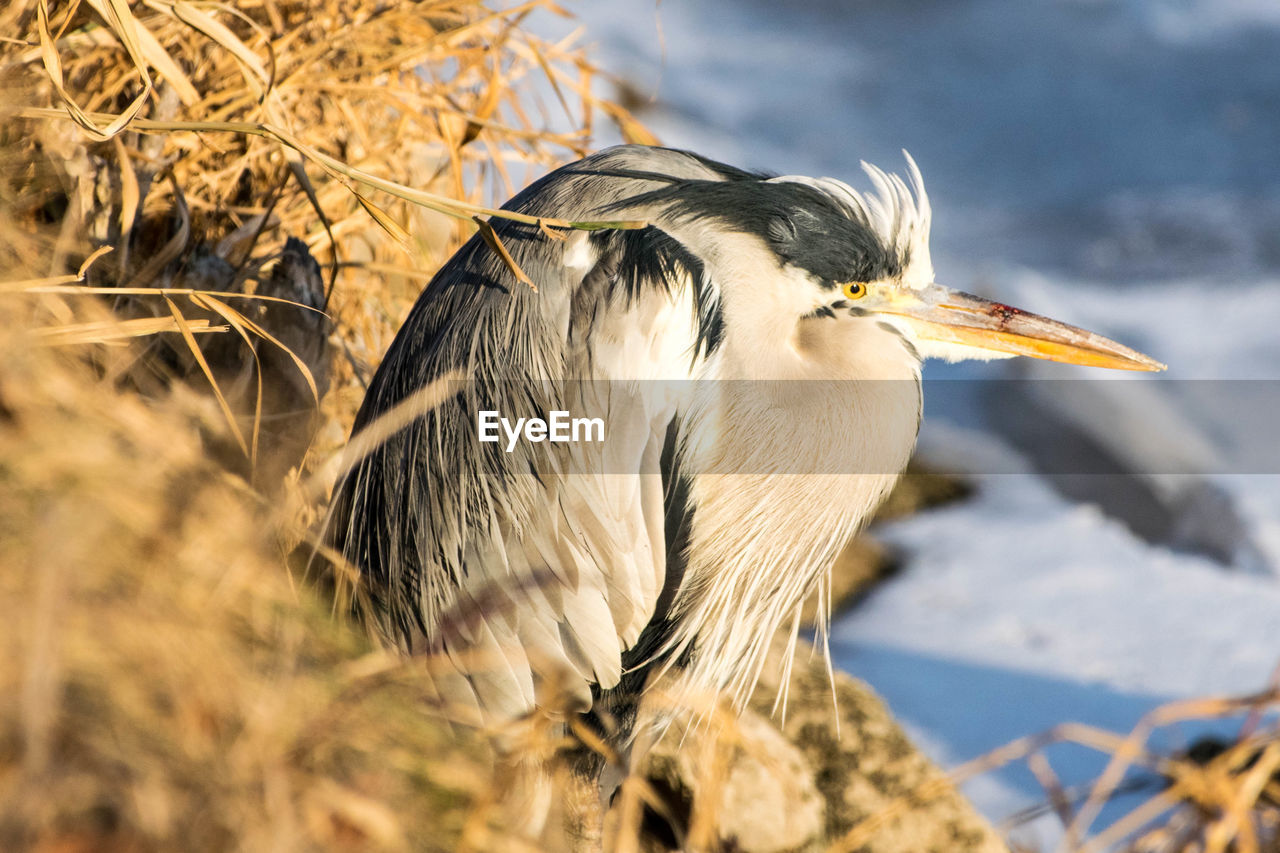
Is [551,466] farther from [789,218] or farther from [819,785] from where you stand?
[819,785]

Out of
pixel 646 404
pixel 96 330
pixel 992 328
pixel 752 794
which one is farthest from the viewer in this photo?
pixel 752 794

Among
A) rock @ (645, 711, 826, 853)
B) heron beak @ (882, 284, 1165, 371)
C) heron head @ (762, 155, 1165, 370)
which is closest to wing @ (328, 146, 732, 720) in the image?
heron head @ (762, 155, 1165, 370)

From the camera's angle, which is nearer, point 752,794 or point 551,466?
point 551,466

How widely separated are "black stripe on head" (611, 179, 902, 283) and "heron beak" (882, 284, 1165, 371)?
0.10m

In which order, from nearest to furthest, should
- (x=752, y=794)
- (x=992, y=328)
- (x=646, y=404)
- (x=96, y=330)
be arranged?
1. (x=96, y=330)
2. (x=646, y=404)
3. (x=992, y=328)
4. (x=752, y=794)

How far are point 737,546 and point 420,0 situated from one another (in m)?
1.16

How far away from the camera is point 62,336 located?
688 mm

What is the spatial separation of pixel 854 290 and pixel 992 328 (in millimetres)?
172

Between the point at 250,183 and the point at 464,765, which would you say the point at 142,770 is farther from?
the point at 250,183

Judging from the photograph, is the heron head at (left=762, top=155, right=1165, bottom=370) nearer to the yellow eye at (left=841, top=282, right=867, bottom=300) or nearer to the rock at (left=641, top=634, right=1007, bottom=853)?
the yellow eye at (left=841, top=282, right=867, bottom=300)

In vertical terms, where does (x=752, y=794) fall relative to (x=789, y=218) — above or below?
below

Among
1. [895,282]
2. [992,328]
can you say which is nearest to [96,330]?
[895,282]

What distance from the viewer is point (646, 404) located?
0.92 metres

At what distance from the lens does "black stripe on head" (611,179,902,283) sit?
949 mm
